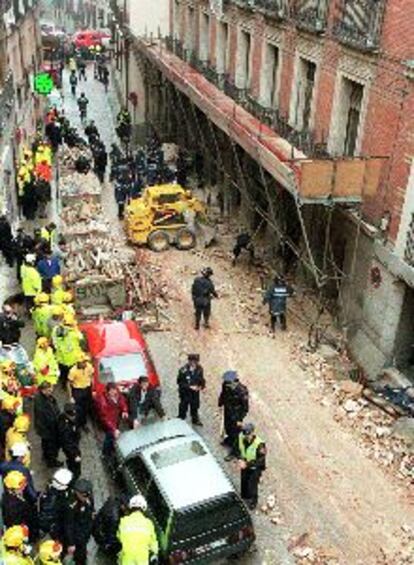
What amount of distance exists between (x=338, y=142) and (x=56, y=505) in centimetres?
A: 1016

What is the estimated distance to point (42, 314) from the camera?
44.5 feet

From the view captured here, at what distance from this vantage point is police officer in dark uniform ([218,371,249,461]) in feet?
38.0

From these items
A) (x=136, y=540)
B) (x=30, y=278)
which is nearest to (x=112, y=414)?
(x=136, y=540)

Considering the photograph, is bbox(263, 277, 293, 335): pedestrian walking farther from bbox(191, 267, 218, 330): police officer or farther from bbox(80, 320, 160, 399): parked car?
bbox(80, 320, 160, 399): parked car

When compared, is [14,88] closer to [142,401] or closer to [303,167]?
[303,167]

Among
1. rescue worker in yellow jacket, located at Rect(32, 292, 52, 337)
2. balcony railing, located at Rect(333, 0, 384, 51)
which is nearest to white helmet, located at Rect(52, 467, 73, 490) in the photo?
rescue worker in yellow jacket, located at Rect(32, 292, 52, 337)

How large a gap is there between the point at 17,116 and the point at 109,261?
10.1 metres

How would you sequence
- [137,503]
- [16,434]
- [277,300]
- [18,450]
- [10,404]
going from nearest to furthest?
[137,503] < [18,450] < [16,434] < [10,404] < [277,300]

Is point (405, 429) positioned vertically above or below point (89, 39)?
below

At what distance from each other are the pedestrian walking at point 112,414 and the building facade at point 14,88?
9.01 meters

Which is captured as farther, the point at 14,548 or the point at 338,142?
the point at 338,142

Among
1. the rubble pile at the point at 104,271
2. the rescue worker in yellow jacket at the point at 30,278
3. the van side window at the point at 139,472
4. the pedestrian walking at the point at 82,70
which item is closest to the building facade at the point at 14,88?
the rubble pile at the point at 104,271

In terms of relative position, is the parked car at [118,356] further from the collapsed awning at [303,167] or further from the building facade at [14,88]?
the building facade at [14,88]

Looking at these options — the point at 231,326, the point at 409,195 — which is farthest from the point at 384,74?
the point at 231,326
